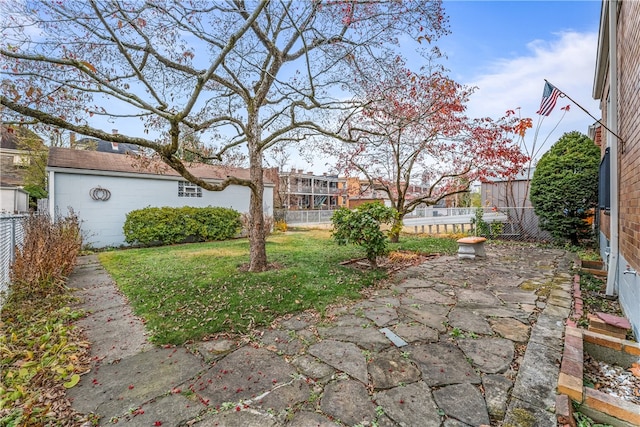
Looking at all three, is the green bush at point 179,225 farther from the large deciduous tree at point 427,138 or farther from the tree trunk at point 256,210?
the tree trunk at point 256,210

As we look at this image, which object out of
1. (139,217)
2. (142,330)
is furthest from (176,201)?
→ (142,330)

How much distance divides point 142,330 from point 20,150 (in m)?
21.4

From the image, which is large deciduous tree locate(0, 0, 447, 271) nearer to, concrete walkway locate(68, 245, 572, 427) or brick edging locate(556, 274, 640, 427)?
concrete walkway locate(68, 245, 572, 427)

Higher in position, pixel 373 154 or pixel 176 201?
pixel 373 154

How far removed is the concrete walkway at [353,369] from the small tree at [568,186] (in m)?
5.19

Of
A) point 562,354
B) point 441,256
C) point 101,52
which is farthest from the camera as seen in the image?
point 441,256

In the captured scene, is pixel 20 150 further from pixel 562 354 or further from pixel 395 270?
pixel 562 354

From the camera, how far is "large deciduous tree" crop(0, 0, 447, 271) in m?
3.68

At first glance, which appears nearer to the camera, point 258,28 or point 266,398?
point 266,398

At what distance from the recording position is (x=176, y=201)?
11.9 m

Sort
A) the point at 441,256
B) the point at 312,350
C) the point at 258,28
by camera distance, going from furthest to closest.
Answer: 1. the point at 441,256
2. the point at 258,28
3. the point at 312,350

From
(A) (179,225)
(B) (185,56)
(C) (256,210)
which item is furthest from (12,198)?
(C) (256,210)

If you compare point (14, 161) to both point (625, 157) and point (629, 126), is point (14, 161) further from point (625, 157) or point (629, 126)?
point (625, 157)

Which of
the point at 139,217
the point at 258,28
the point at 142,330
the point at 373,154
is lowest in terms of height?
the point at 142,330
